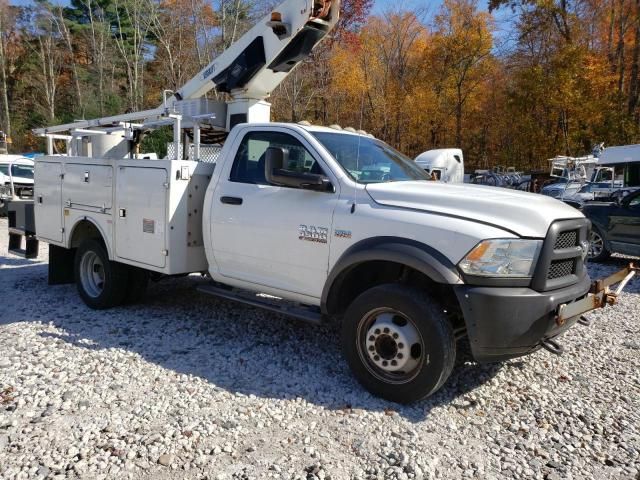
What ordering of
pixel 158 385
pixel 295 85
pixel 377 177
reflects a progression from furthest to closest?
1. pixel 295 85
2. pixel 377 177
3. pixel 158 385

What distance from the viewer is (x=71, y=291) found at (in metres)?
7.04

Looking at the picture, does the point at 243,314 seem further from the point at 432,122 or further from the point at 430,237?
the point at 432,122

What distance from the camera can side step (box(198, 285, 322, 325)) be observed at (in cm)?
434

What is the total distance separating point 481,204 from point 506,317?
0.81m

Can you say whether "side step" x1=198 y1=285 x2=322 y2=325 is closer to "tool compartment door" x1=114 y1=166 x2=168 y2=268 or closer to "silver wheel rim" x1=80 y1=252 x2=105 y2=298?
"tool compartment door" x1=114 y1=166 x2=168 y2=268

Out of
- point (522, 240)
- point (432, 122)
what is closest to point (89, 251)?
point (522, 240)

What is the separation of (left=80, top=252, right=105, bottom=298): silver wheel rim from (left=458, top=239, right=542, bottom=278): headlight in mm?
4554

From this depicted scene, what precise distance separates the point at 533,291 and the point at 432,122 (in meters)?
36.5

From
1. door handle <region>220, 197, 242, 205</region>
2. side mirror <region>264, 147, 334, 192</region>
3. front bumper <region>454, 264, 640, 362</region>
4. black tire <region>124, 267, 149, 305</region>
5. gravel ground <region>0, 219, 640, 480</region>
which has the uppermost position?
side mirror <region>264, 147, 334, 192</region>

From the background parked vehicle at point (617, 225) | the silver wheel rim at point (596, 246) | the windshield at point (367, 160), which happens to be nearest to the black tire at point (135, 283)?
the windshield at point (367, 160)

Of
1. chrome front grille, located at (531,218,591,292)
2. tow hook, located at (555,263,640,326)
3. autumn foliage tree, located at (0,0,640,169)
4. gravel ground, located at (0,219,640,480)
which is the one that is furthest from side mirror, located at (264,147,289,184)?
autumn foliage tree, located at (0,0,640,169)

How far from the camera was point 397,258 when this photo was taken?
146 inches

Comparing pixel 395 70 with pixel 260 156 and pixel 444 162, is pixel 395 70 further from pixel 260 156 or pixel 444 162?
pixel 260 156

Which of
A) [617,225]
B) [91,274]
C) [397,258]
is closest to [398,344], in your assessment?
[397,258]
